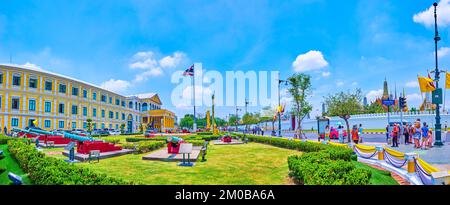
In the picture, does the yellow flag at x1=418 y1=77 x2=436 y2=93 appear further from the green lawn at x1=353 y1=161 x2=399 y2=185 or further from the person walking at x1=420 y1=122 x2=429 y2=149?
the person walking at x1=420 y1=122 x2=429 y2=149

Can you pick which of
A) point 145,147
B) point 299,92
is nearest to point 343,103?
point 299,92

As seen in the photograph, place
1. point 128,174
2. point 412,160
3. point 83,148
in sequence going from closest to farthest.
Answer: point 412,160 → point 128,174 → point 83,148

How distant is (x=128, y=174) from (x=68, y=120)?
17.6 meters

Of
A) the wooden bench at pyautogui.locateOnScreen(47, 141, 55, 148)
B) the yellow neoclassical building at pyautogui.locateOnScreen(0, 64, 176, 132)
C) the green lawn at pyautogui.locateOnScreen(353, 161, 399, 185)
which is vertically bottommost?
the wooden bench at pyautogui.locateOnScreen(47, 141, 55, 148)

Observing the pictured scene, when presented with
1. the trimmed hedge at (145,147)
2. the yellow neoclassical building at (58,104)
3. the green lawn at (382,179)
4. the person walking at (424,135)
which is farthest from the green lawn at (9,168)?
the person walking at (424,135)

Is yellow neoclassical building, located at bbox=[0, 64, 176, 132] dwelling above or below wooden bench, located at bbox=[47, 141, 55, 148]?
above

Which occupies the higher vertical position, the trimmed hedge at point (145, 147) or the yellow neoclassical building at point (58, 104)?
the yellow neoclassical building at point (58, 104)

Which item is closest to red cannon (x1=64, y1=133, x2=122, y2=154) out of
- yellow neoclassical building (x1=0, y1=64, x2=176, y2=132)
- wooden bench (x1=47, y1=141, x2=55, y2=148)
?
yellow neoclassical building (x1=0, y1=64, x2=176, y2=132)

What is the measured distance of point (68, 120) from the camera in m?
21.8

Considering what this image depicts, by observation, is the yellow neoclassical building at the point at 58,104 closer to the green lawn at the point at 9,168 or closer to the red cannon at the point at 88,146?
the red cannon at the point at 88,146

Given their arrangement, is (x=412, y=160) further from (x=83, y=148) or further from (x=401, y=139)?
(x=401, y=139)

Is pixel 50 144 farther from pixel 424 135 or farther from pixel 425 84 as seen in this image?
pixel 424 135
